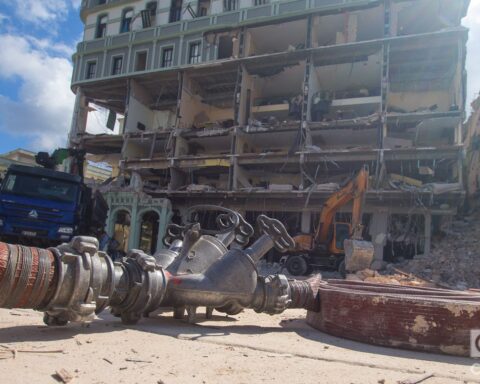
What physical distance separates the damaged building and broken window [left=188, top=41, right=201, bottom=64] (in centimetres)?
8

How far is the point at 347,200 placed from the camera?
55.1 feet

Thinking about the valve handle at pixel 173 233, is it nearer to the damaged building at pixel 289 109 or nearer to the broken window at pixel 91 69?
the damaged building at pixel 289 109

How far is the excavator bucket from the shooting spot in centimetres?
1344

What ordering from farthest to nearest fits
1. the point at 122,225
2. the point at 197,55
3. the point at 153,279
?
the point at 197,55
the point at 122,225
the point at 153,279

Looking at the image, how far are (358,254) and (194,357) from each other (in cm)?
1099

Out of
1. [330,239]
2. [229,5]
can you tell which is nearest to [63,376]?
[330,239]

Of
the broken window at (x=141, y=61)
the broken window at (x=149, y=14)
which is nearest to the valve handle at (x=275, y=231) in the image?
the broken window at (x=141, y=61)

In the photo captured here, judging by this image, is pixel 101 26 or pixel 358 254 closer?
pixel 358 254

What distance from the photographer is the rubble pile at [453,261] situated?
14008mm

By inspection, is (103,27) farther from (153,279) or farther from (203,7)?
(153,279)

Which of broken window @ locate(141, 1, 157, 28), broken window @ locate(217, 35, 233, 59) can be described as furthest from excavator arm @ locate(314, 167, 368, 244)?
broken window @ locate(141, 1, 157, 28)

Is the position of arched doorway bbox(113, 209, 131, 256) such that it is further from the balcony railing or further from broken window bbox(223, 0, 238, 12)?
broken window bbox(223, 0, 238, 12)

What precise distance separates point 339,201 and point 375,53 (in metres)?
10.6

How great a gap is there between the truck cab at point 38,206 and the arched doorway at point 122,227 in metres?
11.9
